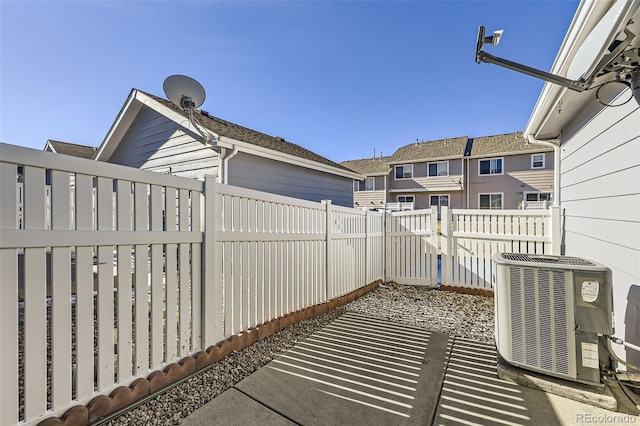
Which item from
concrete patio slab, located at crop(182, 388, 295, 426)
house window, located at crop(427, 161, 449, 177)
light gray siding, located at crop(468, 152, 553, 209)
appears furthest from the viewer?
house window, located at crop(427, 161, 449, 177)

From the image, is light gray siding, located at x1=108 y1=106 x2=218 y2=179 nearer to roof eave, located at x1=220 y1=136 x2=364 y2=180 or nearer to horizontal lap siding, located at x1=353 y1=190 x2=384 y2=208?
roof eave, located at x1=220 y1=136 x2=364 y2=180

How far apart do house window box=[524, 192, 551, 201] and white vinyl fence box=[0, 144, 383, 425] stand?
1923cm

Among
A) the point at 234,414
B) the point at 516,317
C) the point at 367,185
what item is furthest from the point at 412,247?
the point at 367,185

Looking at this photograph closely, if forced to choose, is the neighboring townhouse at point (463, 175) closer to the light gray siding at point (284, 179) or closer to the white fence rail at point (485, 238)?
the light gray siding at point (284, 179)

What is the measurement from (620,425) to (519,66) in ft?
8.38

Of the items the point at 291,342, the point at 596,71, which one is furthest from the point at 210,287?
the point at 596,71

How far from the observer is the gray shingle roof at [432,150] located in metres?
19.3

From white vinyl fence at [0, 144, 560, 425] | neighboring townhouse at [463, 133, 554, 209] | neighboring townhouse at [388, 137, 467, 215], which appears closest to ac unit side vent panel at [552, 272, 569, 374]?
white vinyl fence at [0, 144, 560, 425]

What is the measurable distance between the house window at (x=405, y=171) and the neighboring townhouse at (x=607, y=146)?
1717 centimetres

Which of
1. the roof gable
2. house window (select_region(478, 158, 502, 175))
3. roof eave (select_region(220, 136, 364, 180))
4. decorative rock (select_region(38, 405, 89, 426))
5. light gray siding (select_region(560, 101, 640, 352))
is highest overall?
house window (select_region(478, 158, 502, 175))

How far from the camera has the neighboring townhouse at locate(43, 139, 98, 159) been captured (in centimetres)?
917

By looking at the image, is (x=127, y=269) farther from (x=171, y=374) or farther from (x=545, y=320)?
(x=545, y=320)

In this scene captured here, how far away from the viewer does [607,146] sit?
2.68 meters

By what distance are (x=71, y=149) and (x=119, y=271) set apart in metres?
11.1
